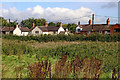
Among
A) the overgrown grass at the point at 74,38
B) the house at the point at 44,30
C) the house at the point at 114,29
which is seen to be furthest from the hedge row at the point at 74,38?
the house at the point at 114,29

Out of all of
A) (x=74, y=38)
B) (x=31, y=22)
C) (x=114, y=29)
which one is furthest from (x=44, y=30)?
(x=74, y=38)

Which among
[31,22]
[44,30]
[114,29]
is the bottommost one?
[44,30]

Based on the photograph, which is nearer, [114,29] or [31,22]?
[114,29]

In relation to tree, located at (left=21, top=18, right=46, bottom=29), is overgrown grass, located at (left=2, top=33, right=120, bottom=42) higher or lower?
lower

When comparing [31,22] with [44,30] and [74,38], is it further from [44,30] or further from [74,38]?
[74,38]

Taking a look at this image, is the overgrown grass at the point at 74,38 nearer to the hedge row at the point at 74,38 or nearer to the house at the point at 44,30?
the hedge row at the point at 74,38

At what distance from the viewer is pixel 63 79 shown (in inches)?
135

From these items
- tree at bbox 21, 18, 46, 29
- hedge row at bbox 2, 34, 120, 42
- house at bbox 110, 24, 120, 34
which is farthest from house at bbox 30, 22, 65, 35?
hedge row at bbox 2, 34, 120, 42

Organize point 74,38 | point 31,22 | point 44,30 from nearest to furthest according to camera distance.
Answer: point 74,38, point 44,30, point 31,22

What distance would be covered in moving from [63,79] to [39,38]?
18.5 metres

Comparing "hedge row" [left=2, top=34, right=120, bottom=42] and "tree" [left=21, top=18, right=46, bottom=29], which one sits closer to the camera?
"hedge row" [left=2, top=34, right=120, bottom=42]

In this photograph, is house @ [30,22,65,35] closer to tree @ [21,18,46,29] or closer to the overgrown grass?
tree @ [21,18,46,29]

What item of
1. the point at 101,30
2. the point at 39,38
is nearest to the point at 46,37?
the point at 39,38

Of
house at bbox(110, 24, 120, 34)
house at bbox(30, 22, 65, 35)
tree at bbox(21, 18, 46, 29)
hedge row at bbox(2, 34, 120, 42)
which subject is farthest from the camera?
tree at bbox(21, 18, 46, 29)
